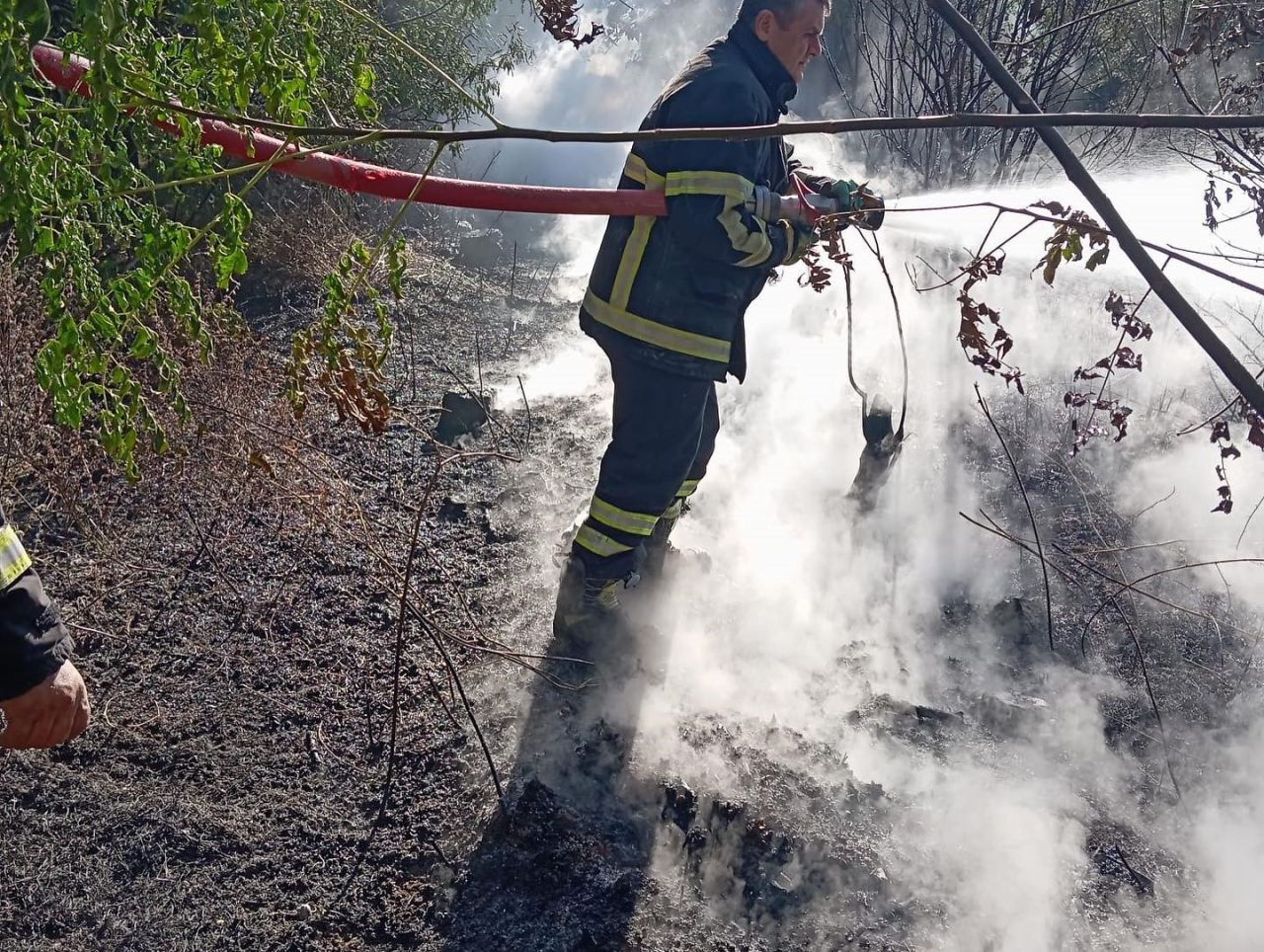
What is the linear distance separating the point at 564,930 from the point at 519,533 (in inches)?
75.9

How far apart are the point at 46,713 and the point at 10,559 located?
29cm

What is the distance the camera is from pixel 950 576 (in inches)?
155

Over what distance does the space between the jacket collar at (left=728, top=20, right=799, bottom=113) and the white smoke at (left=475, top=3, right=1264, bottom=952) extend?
0.91 m

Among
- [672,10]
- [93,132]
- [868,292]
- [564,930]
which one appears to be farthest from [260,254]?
[672,10]

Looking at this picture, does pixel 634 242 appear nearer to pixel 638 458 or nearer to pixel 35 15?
pixel 638 458

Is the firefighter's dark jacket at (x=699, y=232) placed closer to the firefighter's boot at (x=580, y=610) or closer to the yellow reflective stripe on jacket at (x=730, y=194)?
the yellow reflective stripe on jacket at (x=730, y=194)

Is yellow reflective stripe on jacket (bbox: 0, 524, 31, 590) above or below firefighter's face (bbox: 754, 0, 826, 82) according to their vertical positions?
below

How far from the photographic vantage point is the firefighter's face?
3123 millimetres

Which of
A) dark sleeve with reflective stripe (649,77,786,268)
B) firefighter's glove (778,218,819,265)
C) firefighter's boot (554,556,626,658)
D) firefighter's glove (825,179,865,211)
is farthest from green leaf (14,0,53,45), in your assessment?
firefighter's boot (554,556,626,658)

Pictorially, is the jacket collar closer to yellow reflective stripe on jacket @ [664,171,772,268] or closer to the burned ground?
yellow reflective stripe on jacket @ [664,171,772,268]

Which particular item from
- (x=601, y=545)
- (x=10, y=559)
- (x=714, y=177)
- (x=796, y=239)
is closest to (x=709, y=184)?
(x=714, y=177)

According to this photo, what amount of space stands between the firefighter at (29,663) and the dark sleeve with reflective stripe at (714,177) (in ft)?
6.64

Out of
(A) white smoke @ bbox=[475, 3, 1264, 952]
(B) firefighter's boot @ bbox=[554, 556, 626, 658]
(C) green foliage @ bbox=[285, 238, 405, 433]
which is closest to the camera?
(C) green foliage @ bbox=[285, 238, 405, 433]

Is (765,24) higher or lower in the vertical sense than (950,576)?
higher
